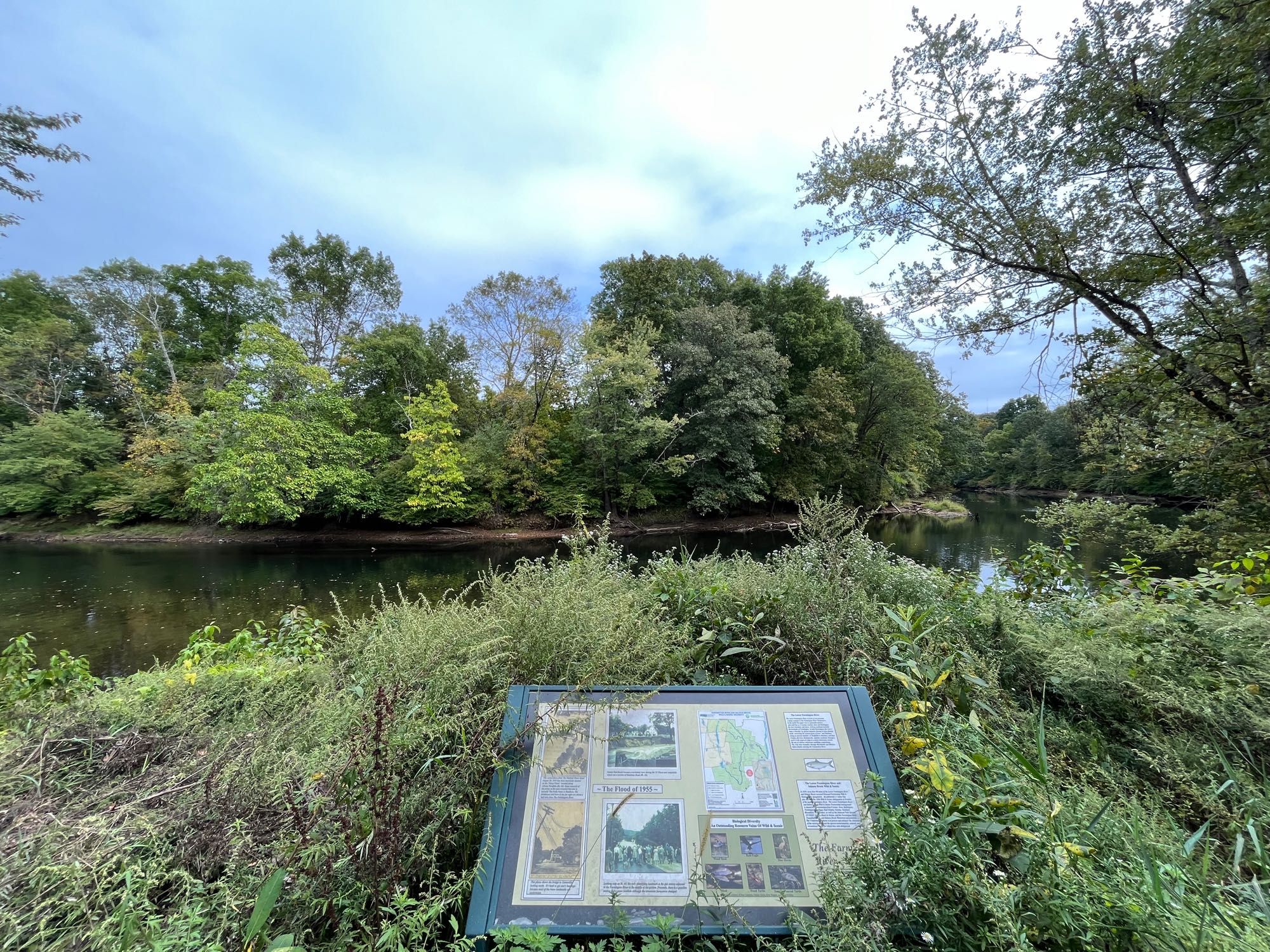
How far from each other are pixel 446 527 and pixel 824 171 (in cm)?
1586

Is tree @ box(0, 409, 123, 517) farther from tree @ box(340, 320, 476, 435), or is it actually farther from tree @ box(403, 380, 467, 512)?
tree @ box(403, 380, 467, 512)

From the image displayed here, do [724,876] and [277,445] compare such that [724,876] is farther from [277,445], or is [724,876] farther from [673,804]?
[277,445]

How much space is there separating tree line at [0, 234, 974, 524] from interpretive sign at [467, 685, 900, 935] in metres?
13.4

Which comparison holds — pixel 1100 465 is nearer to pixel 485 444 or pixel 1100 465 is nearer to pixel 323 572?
pixel 323 572

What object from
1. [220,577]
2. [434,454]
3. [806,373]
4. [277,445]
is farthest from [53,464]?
[806,373]

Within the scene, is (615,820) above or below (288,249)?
below

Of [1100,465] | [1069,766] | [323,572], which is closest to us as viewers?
[1069,766]

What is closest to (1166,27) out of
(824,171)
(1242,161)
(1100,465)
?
(1242,161)

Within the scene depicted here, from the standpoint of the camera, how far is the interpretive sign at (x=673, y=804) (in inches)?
46.0

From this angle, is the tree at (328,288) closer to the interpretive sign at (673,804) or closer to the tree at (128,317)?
the tree at (128,317)

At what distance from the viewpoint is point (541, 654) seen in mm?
1796

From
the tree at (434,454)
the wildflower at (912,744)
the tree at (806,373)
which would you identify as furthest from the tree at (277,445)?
the wildflower at (912,744)

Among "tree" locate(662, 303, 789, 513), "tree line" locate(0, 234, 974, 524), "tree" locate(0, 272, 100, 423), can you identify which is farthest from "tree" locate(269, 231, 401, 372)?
"tree" locate(662, 303, 789, 513)

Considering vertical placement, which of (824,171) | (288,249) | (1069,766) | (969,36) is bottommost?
(1069,766)
